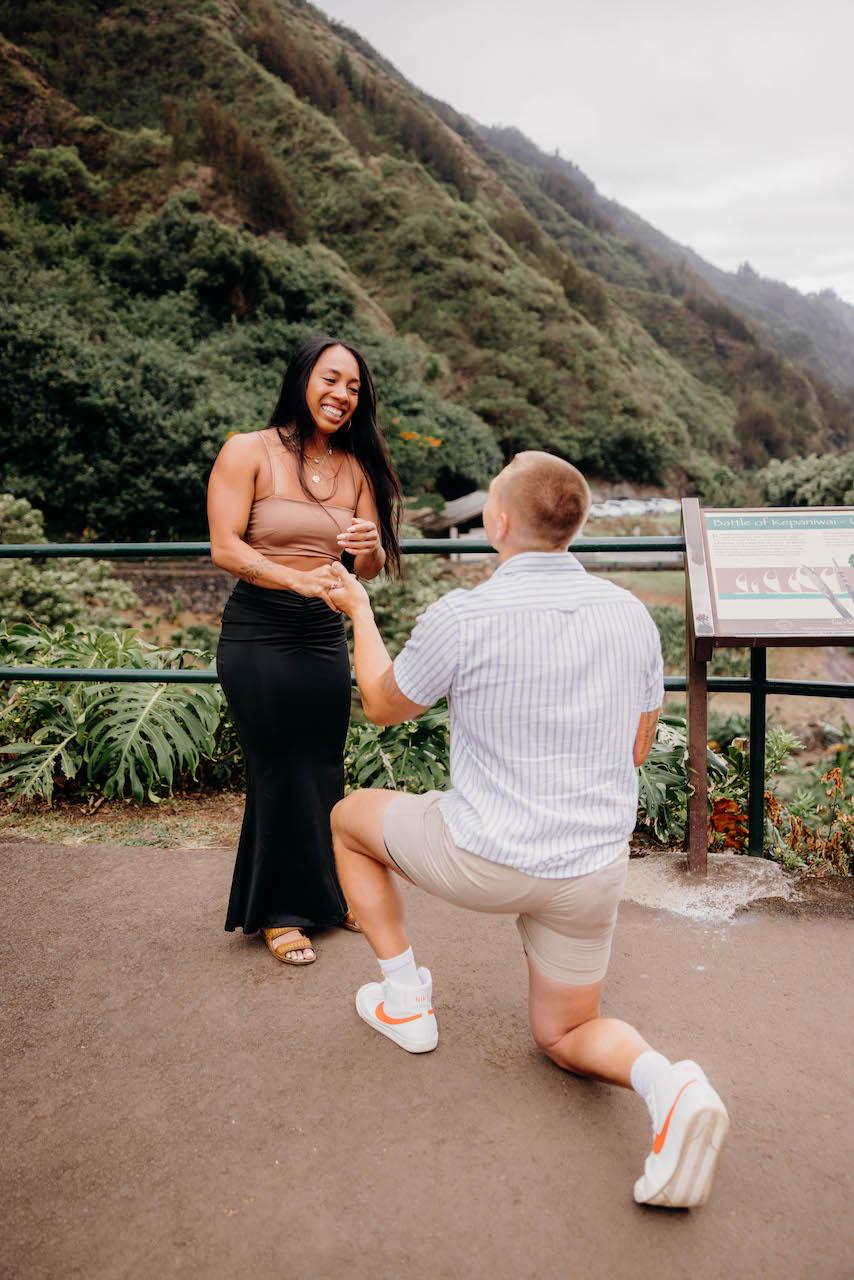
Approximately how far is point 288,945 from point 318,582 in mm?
1132

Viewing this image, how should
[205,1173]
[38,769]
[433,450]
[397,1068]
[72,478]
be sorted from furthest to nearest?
1. [433,450]
2. [72,478]
3. [38,769]
4. [397,1068]
5. [205,1173]

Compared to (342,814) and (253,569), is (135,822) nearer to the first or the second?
(253,569)

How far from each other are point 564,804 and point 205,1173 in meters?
1.11

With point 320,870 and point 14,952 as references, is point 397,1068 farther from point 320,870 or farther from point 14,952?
point 14,952

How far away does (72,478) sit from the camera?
64.9 feet

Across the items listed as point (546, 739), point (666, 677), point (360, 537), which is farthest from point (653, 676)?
point (666, 677)

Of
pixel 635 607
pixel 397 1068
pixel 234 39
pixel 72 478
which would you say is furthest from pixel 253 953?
pixel 234 39

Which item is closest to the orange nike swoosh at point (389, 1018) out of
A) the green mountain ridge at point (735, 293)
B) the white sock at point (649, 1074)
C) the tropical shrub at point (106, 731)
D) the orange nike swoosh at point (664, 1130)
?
the white sock at point (649, 1074)

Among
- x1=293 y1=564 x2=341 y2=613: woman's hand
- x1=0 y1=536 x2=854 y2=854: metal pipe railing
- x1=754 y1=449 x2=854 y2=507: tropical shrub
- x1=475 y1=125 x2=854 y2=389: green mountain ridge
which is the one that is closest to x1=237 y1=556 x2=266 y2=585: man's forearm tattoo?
x1=293 y1=564 x2=341 y2=613: woman's hand

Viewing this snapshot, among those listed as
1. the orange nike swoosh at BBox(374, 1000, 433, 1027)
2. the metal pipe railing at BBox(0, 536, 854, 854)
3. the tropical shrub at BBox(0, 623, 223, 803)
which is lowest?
the orange nike swoosh at BBox(374, 1000, 433, 1027)

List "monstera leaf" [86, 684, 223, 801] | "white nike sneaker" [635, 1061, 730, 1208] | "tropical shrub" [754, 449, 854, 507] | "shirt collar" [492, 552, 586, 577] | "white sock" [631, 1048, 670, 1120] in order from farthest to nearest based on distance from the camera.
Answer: "tropical shrub" [754, 449, 854, 507], "monstera leaf" [86, 684, 223, 801], "shirt collar" [492, 552, 586, 577], "white sock" [631, 1048, 670, 1120], "white nike sneaker" [635, 1061, 730, 1208]

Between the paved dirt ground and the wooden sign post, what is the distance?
2.05 feet

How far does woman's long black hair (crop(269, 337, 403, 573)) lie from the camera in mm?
2932

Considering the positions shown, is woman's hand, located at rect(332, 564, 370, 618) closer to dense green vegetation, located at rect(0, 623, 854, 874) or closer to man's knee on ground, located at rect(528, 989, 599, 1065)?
man's knee on ground, located at rect(528, 989, 599, 1065)
